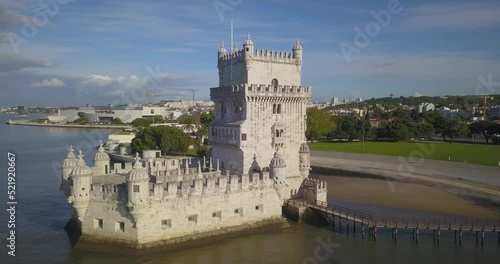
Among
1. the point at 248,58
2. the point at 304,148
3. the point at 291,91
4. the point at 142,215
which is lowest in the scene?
the point at 142,215

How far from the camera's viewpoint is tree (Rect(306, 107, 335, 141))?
308 ft

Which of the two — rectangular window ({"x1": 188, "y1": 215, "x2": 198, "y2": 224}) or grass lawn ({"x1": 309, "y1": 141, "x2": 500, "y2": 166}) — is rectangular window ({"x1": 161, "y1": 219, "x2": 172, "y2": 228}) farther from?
grass lawn ({"x1": 309, "y1": 141, "x2": 500, "y2": 166})

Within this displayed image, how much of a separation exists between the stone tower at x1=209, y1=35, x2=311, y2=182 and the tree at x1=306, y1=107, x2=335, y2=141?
182 feet

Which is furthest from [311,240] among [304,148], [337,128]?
[337,128]

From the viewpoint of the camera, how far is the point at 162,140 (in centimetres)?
7356

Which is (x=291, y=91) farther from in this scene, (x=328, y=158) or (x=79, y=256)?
(x=328, y=158)

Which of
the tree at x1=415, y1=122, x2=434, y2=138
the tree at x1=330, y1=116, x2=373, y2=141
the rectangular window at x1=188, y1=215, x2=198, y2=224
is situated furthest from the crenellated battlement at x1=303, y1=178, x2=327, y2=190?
the tree at x1=415, y1=122, x2=434, y2=138

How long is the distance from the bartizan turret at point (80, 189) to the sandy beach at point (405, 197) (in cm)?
2662

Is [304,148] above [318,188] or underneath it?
above

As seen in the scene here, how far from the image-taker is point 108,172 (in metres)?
34.6

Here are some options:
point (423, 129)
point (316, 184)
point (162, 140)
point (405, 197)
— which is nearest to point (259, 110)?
point (316, 184)

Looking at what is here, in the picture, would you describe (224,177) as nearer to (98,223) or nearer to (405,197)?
(98,223)

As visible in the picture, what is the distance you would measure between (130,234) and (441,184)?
124 feet

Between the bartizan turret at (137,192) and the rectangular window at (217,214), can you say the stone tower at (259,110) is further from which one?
the bartizan turret at (137,192)
